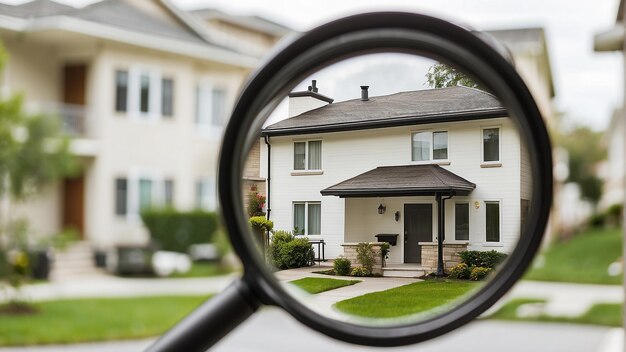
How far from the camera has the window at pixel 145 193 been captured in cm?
1176

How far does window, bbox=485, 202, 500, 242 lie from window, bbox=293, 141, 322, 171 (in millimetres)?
89

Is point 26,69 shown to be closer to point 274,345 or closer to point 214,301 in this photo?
point 274,345

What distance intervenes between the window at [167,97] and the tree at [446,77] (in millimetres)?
11795

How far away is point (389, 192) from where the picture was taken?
42 centimetres

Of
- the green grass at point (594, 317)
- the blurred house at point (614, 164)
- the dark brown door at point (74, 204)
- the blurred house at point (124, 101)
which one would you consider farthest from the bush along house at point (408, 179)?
the dark brown door at point (74, 204)

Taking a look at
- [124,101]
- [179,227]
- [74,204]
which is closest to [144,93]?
[124,101]

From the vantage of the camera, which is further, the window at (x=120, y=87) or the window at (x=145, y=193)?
the window at (x=145, y=193)

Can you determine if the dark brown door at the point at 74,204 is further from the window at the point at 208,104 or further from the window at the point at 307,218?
the window at the point at 307,218

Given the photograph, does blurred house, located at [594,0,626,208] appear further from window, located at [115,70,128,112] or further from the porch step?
window, located at [115,70,128,112]

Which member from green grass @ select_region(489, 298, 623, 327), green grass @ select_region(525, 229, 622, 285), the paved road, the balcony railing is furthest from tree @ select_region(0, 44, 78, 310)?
green grass @ select_region(525, 229, 622, 285)

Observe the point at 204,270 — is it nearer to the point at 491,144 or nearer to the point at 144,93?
the point at 144,93

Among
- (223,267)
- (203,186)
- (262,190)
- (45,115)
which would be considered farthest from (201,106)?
(262,190)

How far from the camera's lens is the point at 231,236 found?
41 cm

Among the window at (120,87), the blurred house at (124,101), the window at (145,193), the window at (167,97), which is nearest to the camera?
the blurred house at (124,101)
